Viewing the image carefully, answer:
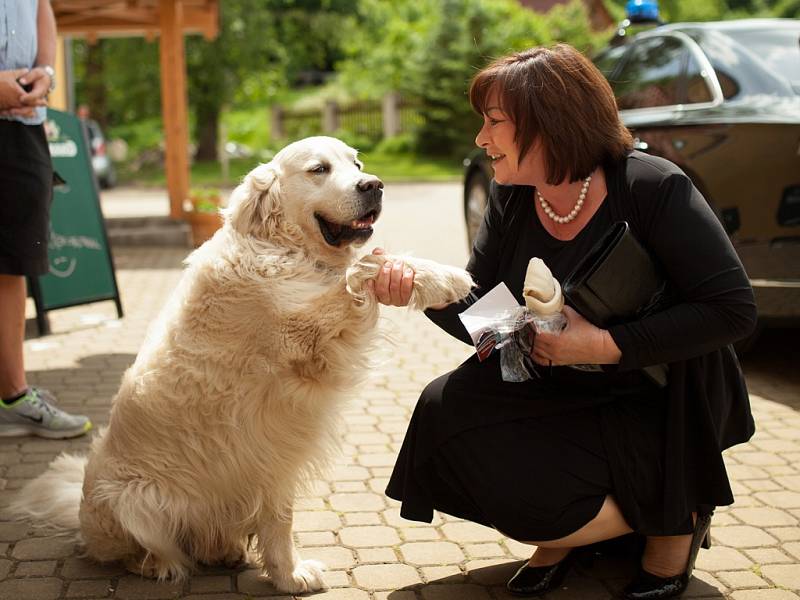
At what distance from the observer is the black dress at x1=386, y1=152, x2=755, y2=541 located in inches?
116

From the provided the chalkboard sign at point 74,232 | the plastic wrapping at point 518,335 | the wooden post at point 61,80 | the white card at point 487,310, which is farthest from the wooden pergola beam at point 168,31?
the plastic wrapping at point 518,335

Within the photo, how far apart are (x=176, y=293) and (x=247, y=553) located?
1.03m

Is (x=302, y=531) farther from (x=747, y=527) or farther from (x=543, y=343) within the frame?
(x=747, y=527)

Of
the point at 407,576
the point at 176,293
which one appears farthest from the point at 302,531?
the point at 176,293

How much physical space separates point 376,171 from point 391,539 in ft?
77.5

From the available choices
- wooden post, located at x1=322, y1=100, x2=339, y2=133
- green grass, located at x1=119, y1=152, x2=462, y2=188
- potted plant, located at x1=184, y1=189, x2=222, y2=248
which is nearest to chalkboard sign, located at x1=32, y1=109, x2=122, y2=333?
potted plant, located at x1=184, y1=189, x2=222, y2=248

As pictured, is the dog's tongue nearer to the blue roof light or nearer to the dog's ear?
the dog's ear

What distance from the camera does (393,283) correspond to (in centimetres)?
304

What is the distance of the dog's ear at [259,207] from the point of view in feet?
10.8

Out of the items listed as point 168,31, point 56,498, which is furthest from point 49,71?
point 168,31

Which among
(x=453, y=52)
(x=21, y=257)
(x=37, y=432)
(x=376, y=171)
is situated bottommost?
(x=376, y=171)

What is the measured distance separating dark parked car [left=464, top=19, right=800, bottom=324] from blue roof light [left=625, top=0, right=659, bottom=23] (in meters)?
0.54

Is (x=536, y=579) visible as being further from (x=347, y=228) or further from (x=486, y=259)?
(x=347, y=228)

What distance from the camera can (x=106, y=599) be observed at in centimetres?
319
